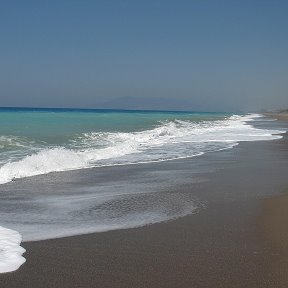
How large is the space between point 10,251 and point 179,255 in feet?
6.40

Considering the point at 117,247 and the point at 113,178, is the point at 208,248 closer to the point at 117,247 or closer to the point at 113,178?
the point at 117,247

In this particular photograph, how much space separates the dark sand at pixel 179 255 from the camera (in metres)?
4.84

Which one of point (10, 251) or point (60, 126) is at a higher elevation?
point (10, 251)

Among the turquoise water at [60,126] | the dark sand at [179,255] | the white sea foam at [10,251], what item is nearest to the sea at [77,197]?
the white sea foam at [10,251]

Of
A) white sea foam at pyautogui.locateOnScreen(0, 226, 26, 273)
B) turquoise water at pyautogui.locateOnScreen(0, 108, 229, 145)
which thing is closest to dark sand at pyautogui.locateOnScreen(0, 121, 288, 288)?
white sea foam at pyautogui.locateOnScreen(0, 226, 26, 273)

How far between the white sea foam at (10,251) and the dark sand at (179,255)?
0.35 feet

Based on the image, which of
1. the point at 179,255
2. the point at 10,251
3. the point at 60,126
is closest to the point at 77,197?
the point at 10,251

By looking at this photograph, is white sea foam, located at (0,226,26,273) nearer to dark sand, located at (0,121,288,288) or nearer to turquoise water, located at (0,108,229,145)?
dark sand, located at (0,121,288,288)

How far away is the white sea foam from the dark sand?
11cm

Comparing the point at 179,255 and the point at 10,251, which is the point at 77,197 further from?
the point at 179,255

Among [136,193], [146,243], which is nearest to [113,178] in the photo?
[136,193]

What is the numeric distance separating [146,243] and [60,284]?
162 centimetres

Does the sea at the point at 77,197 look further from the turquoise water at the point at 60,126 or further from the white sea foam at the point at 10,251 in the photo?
the turquoise water at the point at 60,126

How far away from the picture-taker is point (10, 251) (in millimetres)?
5691
